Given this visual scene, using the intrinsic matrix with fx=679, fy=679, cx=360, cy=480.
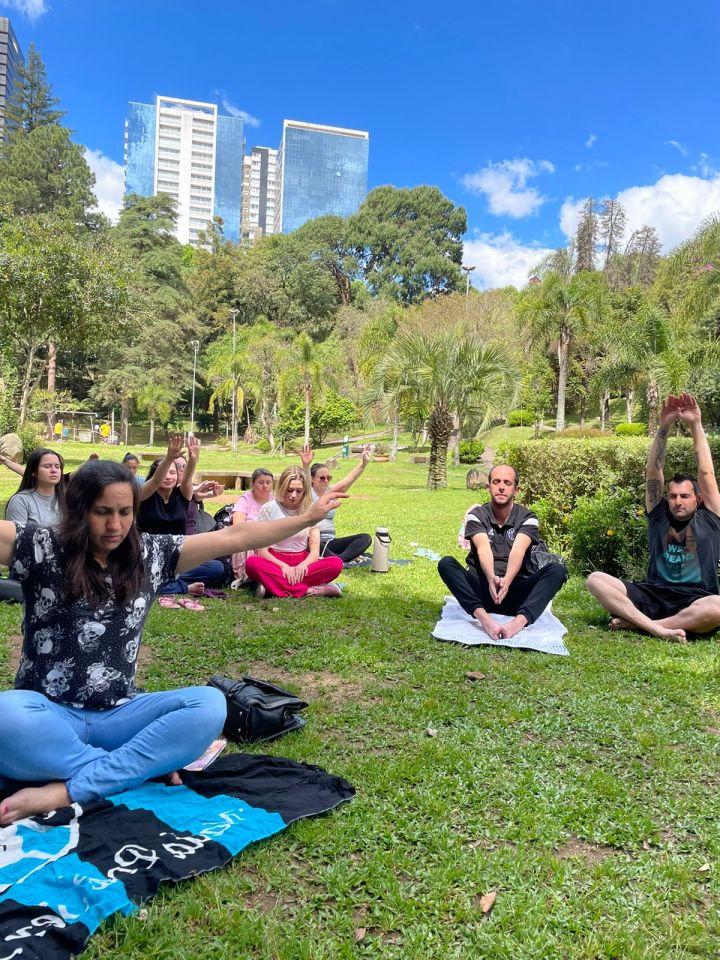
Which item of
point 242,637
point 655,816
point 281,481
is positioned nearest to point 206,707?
point 655,816

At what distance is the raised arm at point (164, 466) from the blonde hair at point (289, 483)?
1.11m

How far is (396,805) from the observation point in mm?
2918

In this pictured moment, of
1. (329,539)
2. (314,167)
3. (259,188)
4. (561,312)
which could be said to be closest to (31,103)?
(561,312)

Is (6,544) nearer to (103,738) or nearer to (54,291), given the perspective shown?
(103,738)

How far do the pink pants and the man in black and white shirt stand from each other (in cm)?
139

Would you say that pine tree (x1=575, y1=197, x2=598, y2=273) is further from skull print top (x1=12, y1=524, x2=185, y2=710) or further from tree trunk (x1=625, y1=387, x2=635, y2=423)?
skull print top (x1=12, y1=524, x2=185, y2=710)

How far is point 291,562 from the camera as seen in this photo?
6816 mm

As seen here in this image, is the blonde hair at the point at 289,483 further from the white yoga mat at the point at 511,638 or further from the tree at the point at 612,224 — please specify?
the tree at the point at 612,224

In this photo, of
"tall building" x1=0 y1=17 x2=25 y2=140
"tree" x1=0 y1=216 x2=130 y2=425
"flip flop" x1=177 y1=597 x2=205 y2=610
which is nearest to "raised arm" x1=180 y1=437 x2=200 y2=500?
"flip flop" x1=177 y1=597 x2=205 y2=610

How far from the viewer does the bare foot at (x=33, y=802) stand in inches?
99.6

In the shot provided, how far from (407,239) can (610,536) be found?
6492 centimetres

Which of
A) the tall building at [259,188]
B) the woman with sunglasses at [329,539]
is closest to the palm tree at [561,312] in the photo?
the woman with sunglasses at [329,539]

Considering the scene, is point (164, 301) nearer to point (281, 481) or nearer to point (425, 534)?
point (425, 534)

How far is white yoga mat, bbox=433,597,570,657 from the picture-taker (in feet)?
17.1
